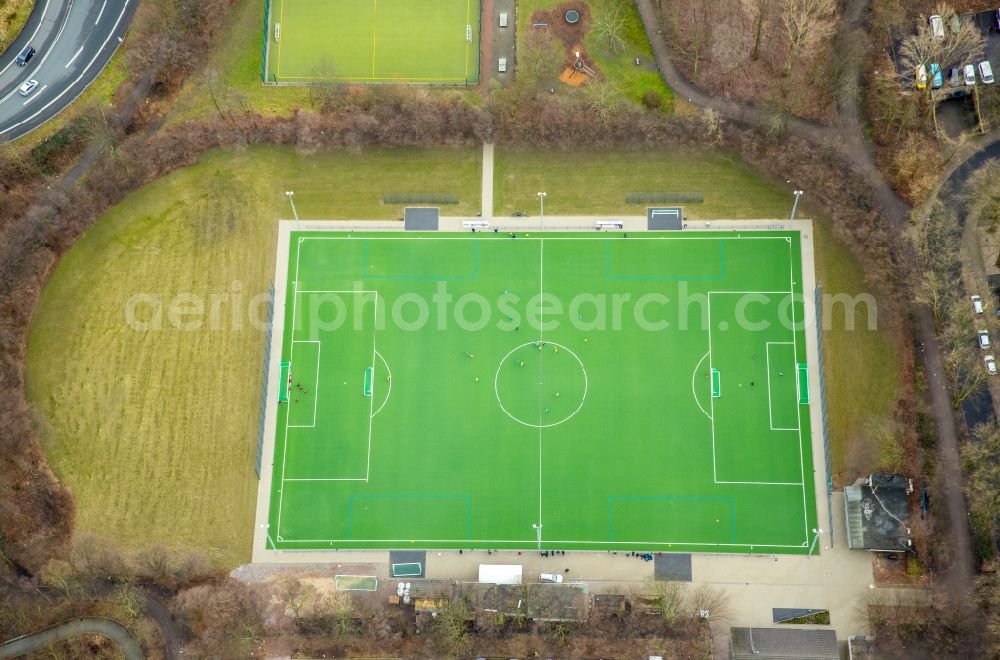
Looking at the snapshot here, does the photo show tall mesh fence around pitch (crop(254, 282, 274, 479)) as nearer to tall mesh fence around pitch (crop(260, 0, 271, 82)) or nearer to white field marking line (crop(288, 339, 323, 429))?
white field marking line (crop(288, 339, 323, 429))

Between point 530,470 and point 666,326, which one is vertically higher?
point 666,326

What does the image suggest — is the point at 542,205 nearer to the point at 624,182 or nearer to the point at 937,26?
the point at 624,182

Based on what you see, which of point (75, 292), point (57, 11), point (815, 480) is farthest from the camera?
point (57, 11)

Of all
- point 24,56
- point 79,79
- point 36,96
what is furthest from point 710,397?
point 24,56

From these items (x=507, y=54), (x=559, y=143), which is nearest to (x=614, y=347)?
(x=559, y=143)

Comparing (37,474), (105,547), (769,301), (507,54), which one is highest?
A: (507,54)

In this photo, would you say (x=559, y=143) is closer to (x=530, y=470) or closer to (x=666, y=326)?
(x=666, y=326)
